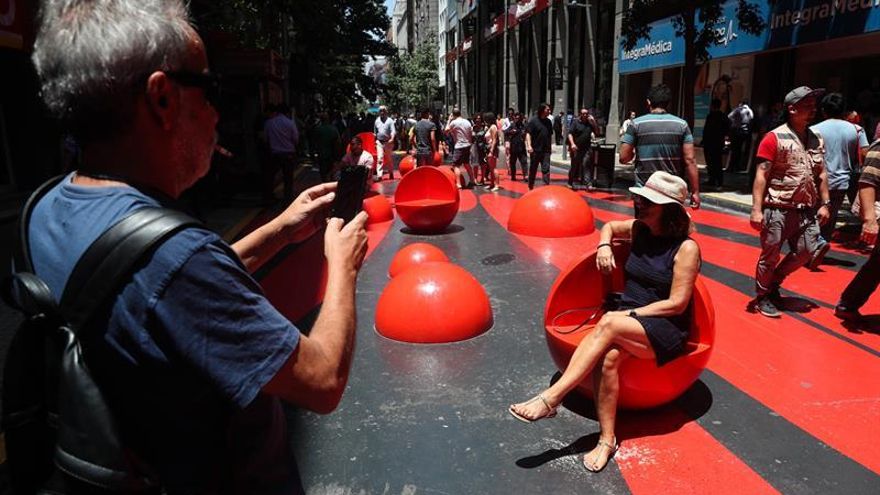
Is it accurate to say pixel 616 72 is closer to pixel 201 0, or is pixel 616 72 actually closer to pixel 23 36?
pixel 201 0

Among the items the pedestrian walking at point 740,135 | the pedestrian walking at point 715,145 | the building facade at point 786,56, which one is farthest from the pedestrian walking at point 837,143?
the pedestrian walking at point 740,135

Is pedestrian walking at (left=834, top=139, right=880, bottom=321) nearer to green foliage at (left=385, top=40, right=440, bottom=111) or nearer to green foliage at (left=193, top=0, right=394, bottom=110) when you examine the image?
green foliage at (left=193, top=0, right=394, bottom=110)

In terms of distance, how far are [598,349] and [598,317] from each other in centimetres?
103

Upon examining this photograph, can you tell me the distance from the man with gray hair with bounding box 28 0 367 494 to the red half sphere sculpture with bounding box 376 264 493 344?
400 cm

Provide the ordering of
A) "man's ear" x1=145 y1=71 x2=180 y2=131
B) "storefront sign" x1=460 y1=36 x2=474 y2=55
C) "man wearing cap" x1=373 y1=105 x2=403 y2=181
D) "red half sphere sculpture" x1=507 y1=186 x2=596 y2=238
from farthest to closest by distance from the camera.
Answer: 1. "storefront sign" x1=460 y1=36 x2=474 y2=55
2. "man wearing cap" x1=373 y1=105 x2=403 y2=181
3. "red half sphere sculpture" x1=507 y1=186 x2=596 y2=238
4. "man's ear" x1=145 y1=71 x2=180 y2=131

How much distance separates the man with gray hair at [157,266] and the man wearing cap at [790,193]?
219 inches

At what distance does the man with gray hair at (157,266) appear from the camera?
1183mm

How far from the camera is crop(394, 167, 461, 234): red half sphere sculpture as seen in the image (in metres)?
9.94

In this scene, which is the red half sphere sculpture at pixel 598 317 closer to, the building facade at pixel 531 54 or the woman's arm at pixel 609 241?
the woman's arm at pixel 609 241

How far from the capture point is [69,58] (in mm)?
1223

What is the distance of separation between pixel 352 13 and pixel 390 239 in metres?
37.6

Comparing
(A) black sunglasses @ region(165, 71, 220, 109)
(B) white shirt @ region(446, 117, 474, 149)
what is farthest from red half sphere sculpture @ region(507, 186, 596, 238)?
(A) black sunglasses @ region(165, 71, 220, 109)

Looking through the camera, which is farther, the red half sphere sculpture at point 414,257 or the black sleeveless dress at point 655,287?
the red half sphere sculpture at point 414,257

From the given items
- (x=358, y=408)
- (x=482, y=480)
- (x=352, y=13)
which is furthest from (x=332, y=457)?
(x=352, y=13)
